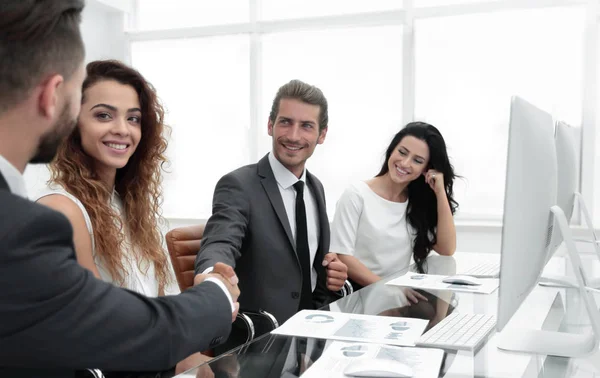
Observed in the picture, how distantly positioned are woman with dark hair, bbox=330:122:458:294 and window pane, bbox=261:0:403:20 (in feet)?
8.70

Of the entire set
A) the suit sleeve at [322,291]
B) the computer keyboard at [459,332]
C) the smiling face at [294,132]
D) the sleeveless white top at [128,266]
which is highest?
the smiling face at [294,132]

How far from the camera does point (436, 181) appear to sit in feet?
10.2

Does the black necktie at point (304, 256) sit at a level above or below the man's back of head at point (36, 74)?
below

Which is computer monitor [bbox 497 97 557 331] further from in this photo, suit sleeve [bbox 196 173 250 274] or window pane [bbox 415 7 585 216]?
window pane [bbox 415 7 585 216]

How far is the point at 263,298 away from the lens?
235 cm

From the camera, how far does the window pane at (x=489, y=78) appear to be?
489cm

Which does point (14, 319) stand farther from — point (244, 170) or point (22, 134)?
point (244, 170)

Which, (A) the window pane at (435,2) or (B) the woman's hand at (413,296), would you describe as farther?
(A) the window pane at (435,2)

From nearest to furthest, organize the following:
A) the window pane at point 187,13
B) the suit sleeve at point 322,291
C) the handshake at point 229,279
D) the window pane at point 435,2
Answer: the handshake at point 229,279 → the suit sleeve at point 322,291 → the window pane at point 435,2 → the window pane at point 187,13

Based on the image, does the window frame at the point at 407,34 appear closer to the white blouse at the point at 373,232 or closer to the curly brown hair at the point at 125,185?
the white blouse at the point at 373,232

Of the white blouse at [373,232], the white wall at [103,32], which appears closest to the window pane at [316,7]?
the white wall at [103,32]

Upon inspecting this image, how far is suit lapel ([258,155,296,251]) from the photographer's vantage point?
2.40 meters

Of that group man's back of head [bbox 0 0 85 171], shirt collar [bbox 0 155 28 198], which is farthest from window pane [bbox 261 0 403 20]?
shirt collar [bbox 0 155 28 198]

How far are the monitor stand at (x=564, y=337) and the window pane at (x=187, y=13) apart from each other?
4969 millimetres
